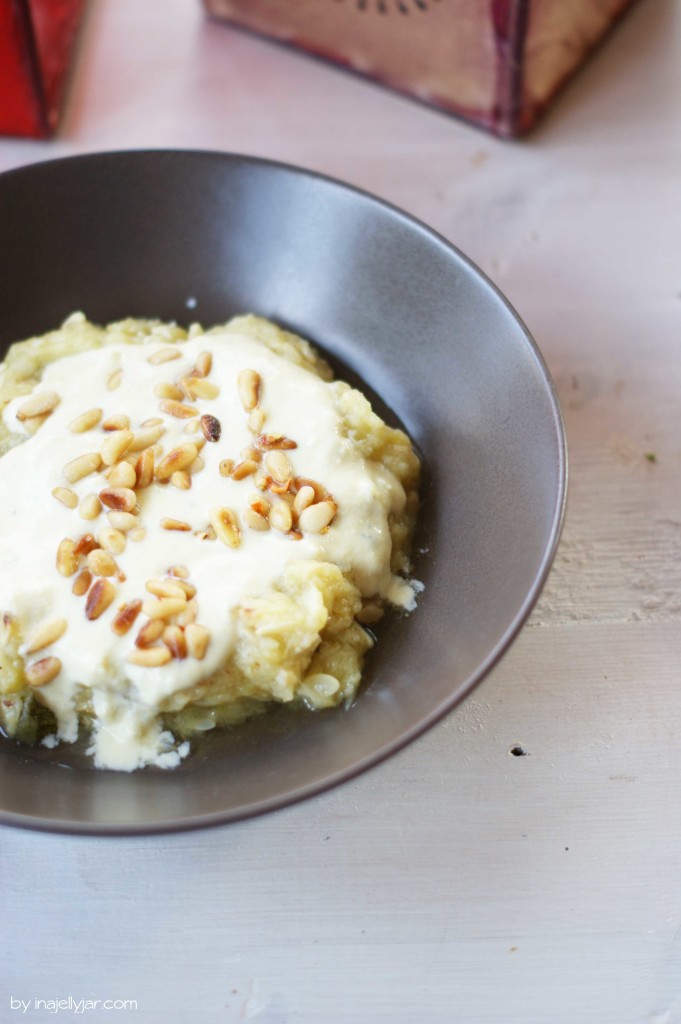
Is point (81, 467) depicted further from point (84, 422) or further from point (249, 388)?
point (249, 388)

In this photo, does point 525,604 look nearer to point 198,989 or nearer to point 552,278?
point 198,989

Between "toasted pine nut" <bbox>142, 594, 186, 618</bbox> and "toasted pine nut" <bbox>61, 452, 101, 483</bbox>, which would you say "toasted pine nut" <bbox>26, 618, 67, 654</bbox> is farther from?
"toasted pine nut" <bbox>61, 452, 101, 483</bbox>

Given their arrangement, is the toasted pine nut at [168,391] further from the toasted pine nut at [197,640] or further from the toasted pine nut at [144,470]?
the toasted pine nut at [197,640]

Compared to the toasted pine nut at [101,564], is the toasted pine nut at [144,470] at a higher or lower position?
higher

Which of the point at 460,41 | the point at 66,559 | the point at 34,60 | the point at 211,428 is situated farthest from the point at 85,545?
the point at 460,41

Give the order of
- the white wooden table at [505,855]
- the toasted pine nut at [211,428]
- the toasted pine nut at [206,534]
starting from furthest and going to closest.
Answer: the toasted pine nut at [211,428], the toasted pine nut at [206,534], the white wooden table at [505,855]

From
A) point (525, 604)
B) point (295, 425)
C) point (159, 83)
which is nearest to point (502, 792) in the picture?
point (525, 604)

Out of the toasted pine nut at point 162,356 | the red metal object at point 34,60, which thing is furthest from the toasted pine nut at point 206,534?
the red metal object at point 34,60
